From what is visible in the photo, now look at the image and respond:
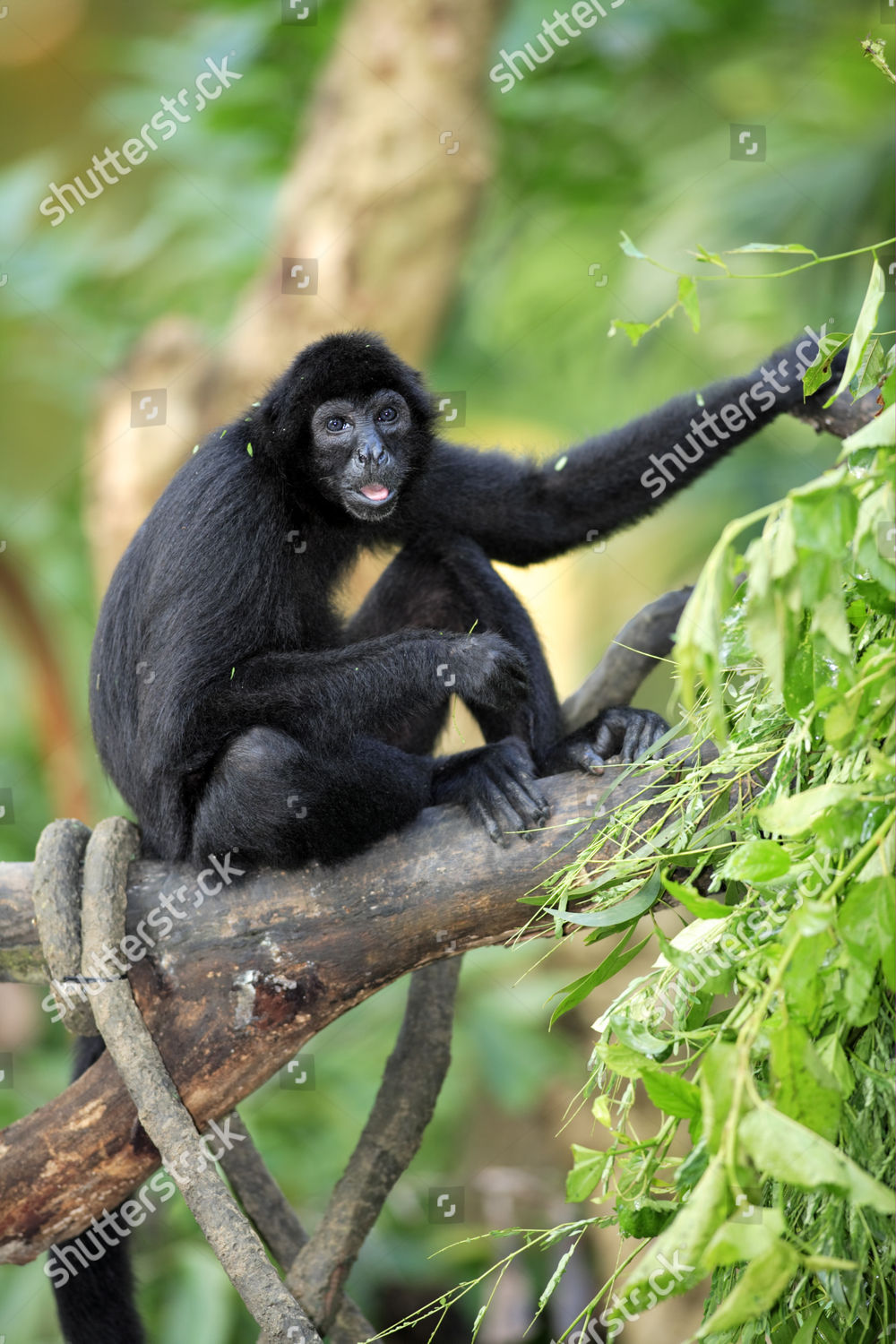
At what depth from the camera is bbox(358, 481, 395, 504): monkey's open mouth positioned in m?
3.21

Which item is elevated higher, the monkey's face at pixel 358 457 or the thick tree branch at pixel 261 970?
the monkey's face at pixel 358 457

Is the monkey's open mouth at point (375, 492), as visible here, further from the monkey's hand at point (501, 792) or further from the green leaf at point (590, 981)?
the green leaf at point (590, 981)

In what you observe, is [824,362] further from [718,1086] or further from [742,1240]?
[742,1240]

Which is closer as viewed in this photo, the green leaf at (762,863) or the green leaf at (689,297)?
the green leaf at (762,863)

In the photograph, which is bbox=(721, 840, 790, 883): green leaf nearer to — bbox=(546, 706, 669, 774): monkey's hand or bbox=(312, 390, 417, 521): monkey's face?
bbox=(546, 706, 669, 774): monkey's hand

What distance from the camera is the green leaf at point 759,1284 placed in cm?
128

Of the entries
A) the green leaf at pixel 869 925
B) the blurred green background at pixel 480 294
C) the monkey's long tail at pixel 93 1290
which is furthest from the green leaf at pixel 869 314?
the blurred green background at pixel 480 294

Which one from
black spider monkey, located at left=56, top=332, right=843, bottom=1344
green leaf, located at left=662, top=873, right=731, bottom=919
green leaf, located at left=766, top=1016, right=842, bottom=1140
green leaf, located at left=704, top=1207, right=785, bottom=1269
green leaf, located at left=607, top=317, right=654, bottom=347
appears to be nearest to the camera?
green leaf, located at left=704, top=1207, right=785, bottom=1269

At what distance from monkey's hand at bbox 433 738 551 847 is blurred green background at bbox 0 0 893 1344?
9.74 feet

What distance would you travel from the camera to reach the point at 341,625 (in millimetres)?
3547

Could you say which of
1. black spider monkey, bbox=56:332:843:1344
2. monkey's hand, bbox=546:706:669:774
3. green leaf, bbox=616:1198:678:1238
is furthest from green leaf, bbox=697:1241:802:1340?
monkey's hand, bbox=546:706:669:774

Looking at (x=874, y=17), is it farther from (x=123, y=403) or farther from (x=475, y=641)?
(x=475, y=641)

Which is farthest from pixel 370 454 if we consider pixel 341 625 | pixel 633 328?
pixel 633 328

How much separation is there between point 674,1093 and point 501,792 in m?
1.17
